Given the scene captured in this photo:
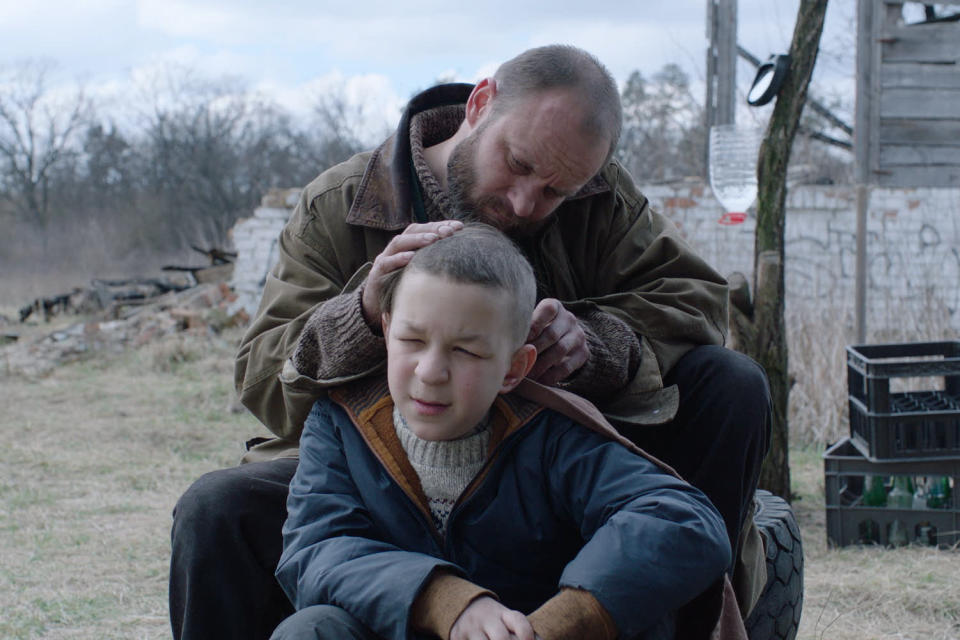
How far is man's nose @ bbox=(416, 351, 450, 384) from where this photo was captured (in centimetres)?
170

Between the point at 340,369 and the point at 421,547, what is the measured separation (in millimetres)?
386

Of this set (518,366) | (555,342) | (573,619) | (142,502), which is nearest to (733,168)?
(142,502)

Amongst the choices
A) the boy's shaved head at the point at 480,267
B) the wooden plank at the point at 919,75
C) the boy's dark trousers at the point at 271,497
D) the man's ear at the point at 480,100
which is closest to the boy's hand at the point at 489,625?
the boy's shaved head at the point at 480,267

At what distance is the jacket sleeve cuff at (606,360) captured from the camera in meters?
2.11

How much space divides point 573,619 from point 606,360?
2.20 feet

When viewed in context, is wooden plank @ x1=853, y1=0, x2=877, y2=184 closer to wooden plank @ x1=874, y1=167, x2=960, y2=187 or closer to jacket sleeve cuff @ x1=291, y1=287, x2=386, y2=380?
wooden plank @ x1=874, y1=167, x2=960, y2=187

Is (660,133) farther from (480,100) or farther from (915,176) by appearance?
(480,100)

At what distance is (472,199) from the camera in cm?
228

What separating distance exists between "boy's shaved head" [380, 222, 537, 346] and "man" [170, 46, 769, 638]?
5cm

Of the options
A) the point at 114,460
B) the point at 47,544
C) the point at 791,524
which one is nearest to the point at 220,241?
the point at 114,460

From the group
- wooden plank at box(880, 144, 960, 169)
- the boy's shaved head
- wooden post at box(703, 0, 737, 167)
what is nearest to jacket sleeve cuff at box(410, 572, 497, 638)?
the boy's shaved head

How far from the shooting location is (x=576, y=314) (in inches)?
91.0

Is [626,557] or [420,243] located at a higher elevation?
[420,243]

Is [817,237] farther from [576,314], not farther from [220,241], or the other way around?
[220,241]
